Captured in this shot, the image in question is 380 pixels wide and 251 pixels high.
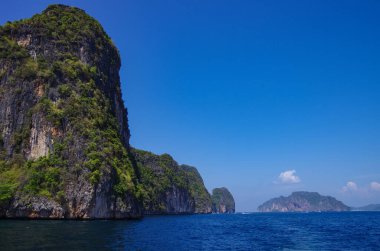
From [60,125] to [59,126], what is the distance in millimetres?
461

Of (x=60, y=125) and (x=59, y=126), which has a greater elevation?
(x=60, y=125)

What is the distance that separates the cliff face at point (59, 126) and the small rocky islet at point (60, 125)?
0.22 meters

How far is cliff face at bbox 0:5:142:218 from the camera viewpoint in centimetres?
7469

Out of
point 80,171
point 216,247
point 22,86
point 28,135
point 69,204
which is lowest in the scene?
point 216,247

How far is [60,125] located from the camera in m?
86.0

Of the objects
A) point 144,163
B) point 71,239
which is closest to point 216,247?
point 71,239

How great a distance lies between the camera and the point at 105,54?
119 metres

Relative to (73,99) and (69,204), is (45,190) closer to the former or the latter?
(69,204)

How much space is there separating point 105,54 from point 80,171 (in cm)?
5338

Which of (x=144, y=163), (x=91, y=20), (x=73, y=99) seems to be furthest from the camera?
(x=144, y=163)

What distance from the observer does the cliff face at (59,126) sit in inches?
2940

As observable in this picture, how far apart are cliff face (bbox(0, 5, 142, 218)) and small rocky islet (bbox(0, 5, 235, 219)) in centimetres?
22

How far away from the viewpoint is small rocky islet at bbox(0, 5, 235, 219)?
7469cm

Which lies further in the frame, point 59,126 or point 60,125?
point 60,125
